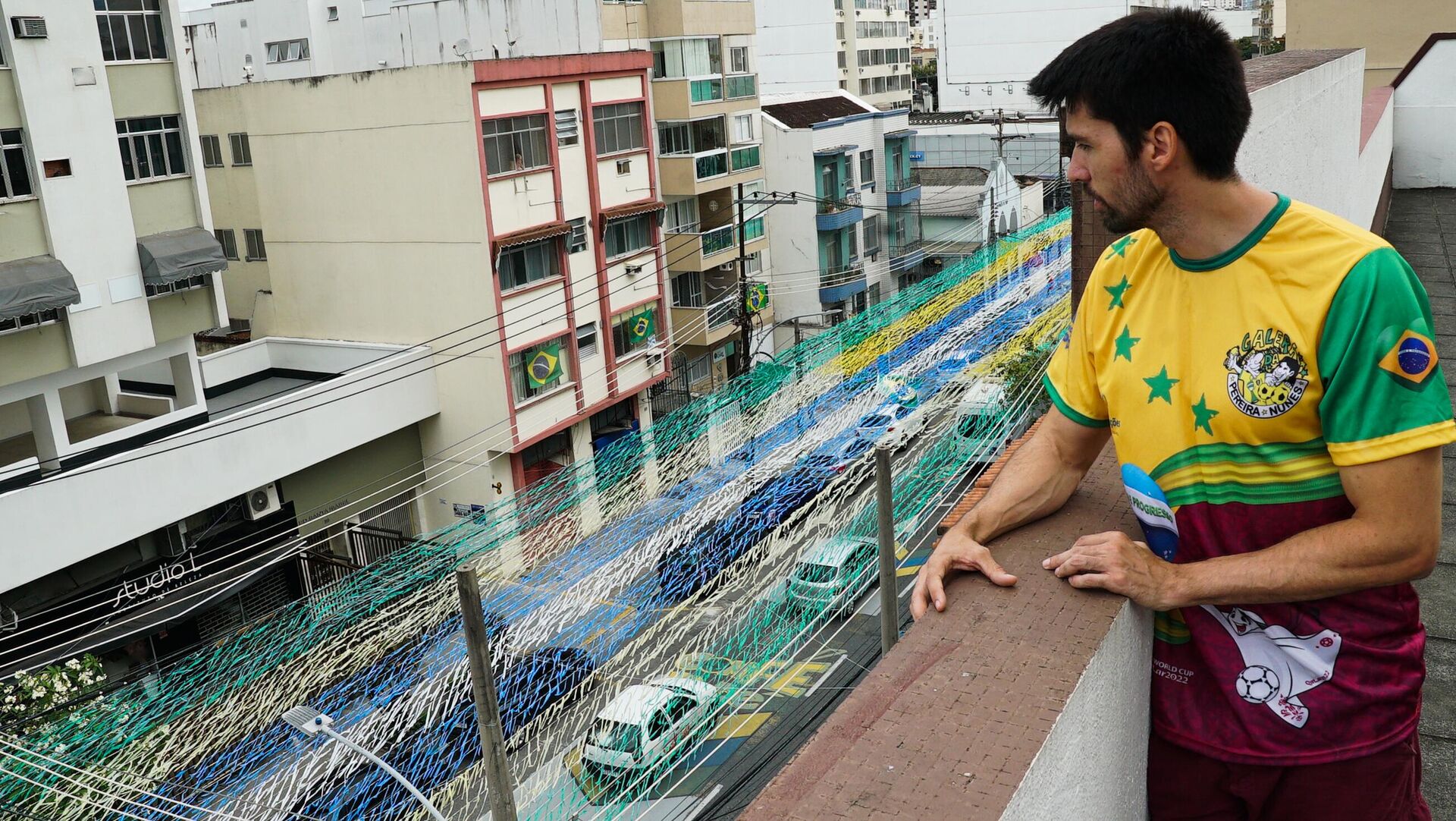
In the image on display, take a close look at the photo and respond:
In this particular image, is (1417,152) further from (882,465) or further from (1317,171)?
(882,465)

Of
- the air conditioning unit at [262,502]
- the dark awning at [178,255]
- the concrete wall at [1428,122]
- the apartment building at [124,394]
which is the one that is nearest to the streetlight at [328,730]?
the apartment building at [124,394]

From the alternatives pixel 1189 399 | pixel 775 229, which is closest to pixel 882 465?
pixel 1189 399

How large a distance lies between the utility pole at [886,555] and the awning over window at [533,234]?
12.6 m

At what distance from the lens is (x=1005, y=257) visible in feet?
29.9

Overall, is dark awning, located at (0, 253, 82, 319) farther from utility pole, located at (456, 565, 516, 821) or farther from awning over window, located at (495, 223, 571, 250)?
utility pole, located at (456, 565, 516, 821)

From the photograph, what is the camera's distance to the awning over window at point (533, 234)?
47.5 ft

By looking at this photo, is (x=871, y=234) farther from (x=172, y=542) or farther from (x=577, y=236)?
(x=172, y=542)

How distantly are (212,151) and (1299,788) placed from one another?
17173 millimetres

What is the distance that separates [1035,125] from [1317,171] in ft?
88.7

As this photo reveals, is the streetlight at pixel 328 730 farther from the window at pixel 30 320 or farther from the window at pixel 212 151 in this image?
the window at pixel 212 151

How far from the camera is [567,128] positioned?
15.8 metres

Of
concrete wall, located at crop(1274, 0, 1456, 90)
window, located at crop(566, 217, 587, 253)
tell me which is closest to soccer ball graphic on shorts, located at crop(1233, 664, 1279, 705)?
concrete wall, located at crop(1274, 0, 1456, 90)

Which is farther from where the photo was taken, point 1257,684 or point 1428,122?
point 1428,122

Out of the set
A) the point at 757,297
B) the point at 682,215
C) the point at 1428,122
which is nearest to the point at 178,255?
the point at 682,215
